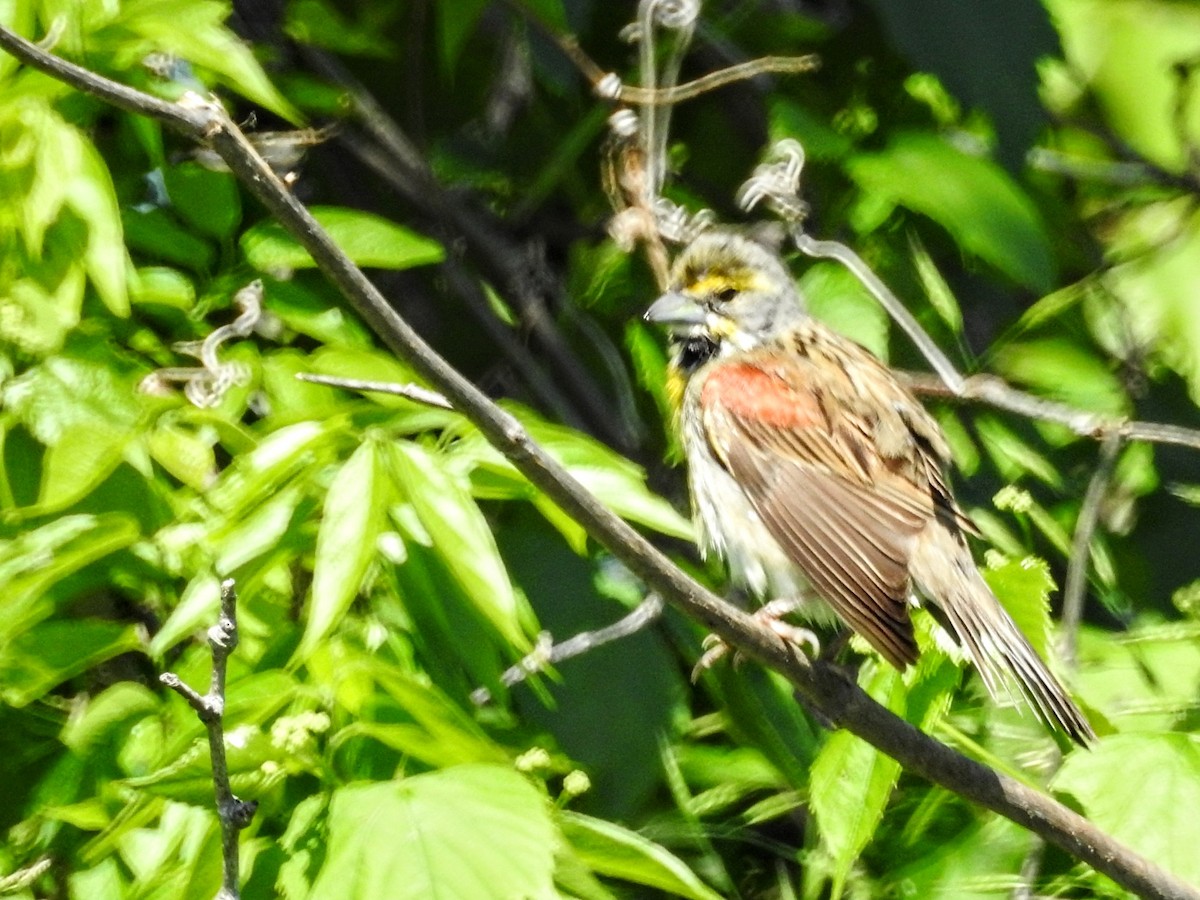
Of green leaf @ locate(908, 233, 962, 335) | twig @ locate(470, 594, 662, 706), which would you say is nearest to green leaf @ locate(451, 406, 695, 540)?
twig @ locate(470, 594, 662, 706)

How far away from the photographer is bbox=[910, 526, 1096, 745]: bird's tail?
3.08 m

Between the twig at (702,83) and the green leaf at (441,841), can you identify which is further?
the twig at (702,83)

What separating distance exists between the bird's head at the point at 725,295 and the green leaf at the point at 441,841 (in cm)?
162

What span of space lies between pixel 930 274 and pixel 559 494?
177 cm

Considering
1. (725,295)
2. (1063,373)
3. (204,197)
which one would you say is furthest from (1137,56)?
(204,197)

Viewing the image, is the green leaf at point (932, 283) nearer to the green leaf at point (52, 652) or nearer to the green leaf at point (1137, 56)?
the green leaf at point (1137, 56)

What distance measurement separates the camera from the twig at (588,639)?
3139mm

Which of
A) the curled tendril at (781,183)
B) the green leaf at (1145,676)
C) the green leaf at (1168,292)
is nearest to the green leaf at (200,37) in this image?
the curled tendril at (781,183)

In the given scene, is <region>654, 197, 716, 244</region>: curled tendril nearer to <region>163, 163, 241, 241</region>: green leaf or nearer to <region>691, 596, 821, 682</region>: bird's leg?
<region>691, 596, 821, 682</region>: bird's leg

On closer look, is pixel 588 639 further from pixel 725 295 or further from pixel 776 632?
pixel 725 295

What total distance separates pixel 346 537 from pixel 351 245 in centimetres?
93

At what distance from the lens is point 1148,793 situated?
2.85m

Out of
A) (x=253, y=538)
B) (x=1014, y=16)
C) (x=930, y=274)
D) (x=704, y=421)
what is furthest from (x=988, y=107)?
(x=253, y=538)

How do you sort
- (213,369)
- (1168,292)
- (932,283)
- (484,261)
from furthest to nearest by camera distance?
(484,261) → (932,283) → (1168,292) → (213,369)
